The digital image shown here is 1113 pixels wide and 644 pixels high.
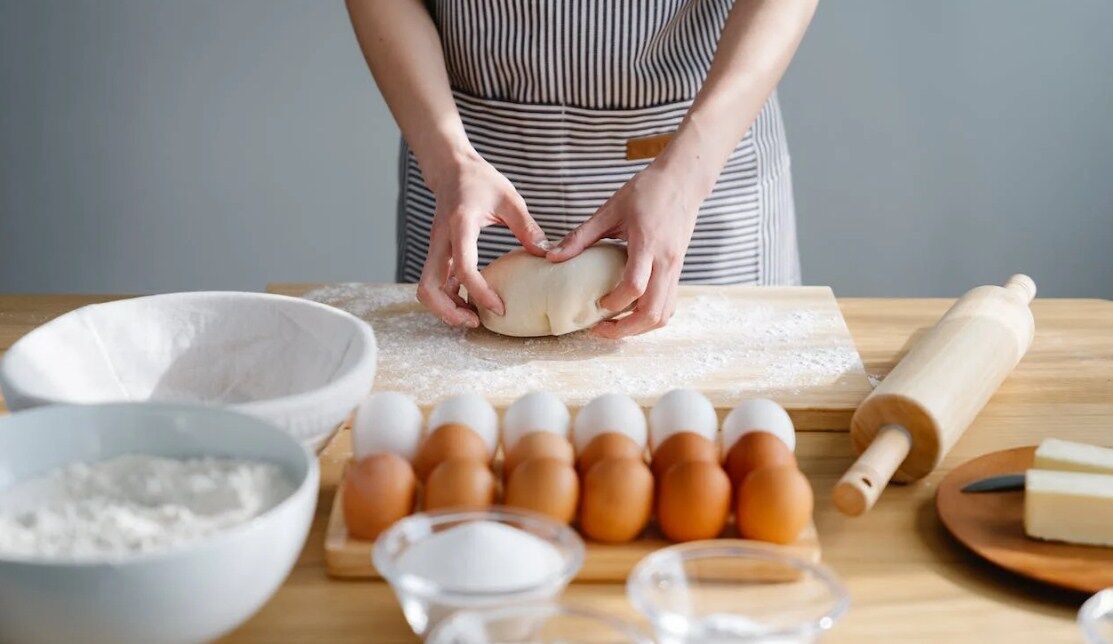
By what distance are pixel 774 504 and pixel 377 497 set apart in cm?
29

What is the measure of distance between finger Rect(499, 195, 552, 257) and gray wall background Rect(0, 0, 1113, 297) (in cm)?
153

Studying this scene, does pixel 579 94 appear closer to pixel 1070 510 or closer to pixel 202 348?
pixel 202 348

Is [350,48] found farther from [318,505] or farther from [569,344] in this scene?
[318,505]

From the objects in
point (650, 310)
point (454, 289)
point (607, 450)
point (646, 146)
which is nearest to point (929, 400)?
point (607, 450)

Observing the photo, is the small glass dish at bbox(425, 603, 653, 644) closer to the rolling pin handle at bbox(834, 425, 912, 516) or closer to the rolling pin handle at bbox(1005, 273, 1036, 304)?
the rolling pin handle at bbox(834, 425, 912, 516)

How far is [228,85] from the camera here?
2928 millimetres

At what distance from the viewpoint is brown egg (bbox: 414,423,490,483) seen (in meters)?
0.95

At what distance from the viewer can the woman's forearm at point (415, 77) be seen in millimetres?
1561

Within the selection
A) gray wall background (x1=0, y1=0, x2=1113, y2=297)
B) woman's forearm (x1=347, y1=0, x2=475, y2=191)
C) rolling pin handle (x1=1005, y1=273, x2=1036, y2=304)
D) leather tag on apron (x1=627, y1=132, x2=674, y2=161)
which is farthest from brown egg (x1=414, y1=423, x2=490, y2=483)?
gray wall background (x1=0, y1=0, x2=1113, y2=297)

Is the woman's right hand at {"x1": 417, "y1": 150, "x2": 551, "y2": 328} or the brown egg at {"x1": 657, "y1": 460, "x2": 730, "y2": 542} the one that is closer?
the brown egg at {"x1": 657, "y1": 460, "x2": 730, "y2": 542}

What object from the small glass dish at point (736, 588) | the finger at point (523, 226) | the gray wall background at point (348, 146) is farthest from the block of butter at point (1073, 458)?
the gray wall background at point (348, 146)

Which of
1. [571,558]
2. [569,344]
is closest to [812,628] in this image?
[571,558]

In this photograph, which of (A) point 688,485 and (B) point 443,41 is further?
(B) point 443,41

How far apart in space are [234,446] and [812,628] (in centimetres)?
42
